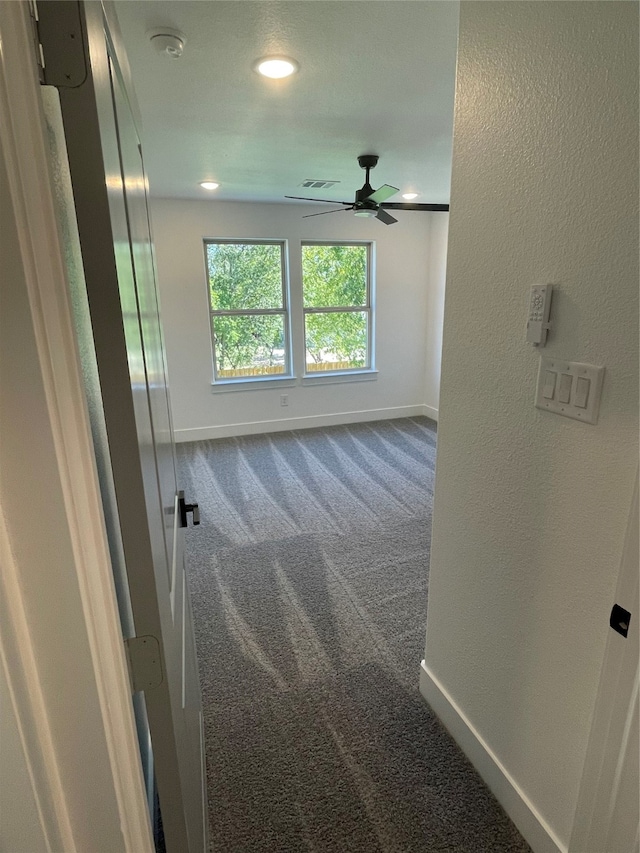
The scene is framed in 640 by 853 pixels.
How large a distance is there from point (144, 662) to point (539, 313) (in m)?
1.10

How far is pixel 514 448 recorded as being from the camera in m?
1.27

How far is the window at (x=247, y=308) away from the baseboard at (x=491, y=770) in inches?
153

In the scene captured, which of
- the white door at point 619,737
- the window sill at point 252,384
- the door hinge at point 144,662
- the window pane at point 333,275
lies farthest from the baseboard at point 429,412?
the door hinge at point 144,662

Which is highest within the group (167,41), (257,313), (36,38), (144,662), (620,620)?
(167,41)

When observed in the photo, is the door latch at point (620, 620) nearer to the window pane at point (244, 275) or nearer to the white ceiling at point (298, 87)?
the white ceiling at point (298, 87)

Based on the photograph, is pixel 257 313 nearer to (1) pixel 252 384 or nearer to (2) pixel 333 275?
(1) pixel 252 384

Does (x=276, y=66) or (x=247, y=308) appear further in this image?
(x=247, y=308)

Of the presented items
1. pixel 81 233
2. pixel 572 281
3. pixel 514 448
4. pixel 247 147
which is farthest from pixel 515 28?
pixel 247 147

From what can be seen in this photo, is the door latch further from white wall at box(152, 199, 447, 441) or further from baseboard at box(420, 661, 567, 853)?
white wall at box(152, 199, 447, 441)

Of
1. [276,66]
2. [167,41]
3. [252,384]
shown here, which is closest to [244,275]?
[252,384]

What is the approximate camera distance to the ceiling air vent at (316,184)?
149 inches

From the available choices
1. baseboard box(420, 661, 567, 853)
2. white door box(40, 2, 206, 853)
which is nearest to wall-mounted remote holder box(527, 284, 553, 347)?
white door box(40, 2, 206, 853)

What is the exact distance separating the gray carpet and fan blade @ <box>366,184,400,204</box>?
7.04 ft

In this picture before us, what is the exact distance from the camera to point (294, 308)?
5.04 metres
